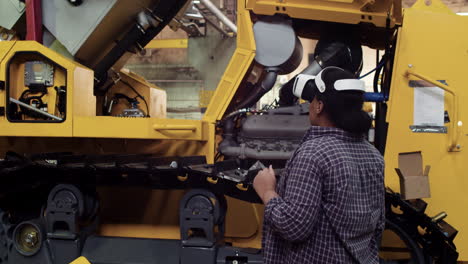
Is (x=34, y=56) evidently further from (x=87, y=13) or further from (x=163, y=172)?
(x=163, y=172)

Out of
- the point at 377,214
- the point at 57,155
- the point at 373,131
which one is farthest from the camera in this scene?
the point at 373,131

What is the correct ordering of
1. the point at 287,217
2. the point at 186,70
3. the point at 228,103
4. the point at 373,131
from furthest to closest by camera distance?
1. the point at 186,70
2. the point at 373,131
3. the point at 228,103
4. the point at 287,217

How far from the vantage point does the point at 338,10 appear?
3.06 m

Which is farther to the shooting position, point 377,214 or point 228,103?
point 228,103

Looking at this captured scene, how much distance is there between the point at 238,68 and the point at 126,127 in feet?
3.34

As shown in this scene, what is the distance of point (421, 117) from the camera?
10.4 feet

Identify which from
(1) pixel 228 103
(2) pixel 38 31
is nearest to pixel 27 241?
(2) pixel 38 31

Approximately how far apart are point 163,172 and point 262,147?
81 cm

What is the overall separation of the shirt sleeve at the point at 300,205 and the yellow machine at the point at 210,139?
3.58 ft

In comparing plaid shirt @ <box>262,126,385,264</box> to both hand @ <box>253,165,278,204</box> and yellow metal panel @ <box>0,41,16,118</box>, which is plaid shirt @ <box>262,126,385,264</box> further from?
yellow metal panel @ <box>0,41,16,118</box>

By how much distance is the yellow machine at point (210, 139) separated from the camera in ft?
9.57

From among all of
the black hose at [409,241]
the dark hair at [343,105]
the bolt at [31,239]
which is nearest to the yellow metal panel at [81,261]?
the bolt at [31,239]

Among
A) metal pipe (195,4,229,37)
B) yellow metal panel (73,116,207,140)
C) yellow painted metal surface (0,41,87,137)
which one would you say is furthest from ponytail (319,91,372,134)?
metal pipe (195,4,229,37)

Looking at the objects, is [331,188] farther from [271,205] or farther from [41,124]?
[41,124]
